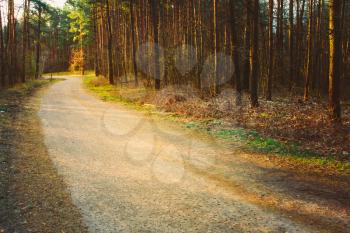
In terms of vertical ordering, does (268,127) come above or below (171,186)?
above

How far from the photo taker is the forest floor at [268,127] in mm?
8492

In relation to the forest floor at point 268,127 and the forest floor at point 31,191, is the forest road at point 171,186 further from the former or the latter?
the forest floor at point 268,127

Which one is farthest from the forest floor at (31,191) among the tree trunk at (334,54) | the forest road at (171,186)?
the tree trunk at (334,54)

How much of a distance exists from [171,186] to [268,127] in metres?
6.04

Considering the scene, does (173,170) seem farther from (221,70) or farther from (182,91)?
(221,70)

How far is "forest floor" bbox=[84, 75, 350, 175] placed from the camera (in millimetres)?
8492

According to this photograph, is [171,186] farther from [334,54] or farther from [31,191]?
[334,54]

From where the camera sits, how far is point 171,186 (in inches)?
263

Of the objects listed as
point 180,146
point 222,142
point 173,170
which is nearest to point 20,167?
point 173,170

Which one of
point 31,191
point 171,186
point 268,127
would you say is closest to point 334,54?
point 268,127

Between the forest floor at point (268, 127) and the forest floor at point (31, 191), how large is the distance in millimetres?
5027

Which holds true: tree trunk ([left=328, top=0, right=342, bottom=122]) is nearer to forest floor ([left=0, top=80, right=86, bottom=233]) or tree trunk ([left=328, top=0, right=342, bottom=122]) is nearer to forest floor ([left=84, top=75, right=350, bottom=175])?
forest floor ([left=84, top=75, right=350, bottom=175])

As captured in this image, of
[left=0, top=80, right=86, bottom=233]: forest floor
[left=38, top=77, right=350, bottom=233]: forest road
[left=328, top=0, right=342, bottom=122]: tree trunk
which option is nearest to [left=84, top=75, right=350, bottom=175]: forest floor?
[left=328, top=0, right=342, bottom=122]: tree trunk

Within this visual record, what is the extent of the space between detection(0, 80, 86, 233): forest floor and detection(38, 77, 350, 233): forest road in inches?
9.6
